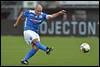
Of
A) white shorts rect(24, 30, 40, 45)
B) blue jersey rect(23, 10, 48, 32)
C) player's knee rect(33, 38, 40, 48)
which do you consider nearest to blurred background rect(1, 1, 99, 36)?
blue jersey rect(23, 10, 48, 32)

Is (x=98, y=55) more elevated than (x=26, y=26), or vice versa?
(x=26, y=26)

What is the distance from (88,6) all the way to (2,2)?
243 inches

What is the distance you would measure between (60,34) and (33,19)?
1890 cm

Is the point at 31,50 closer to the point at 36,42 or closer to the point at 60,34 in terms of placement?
→ the point at 36,42

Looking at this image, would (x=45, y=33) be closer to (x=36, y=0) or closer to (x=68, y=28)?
(x=68, y=28)

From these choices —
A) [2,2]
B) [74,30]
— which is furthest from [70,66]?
[2,2]

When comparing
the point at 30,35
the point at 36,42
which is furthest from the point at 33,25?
the point at 36,42

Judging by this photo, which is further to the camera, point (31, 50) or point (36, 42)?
point (31, 50)

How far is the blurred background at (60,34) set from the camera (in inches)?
766

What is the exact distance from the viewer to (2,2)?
4128cm

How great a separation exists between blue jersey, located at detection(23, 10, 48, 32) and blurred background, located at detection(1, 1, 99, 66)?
117 cm

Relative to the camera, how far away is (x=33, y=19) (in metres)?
17.1

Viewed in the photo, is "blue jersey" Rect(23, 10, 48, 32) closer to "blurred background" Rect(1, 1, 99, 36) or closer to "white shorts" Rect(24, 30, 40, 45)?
"white shorts" Rect(24, 30, 40, 45)

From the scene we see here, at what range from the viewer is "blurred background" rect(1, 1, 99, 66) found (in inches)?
766
